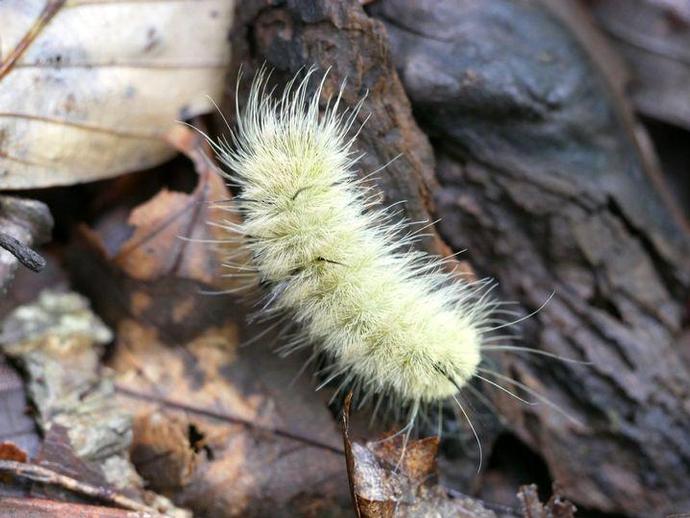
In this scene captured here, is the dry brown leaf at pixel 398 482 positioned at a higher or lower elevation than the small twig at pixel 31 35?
lower

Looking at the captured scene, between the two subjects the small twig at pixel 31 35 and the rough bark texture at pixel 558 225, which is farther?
the rough bark texture at pixel 558 225

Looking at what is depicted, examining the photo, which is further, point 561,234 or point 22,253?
point 561,234

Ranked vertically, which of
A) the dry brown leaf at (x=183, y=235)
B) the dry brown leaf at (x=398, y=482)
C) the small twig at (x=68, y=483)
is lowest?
the small twig at (x=68, y=483)

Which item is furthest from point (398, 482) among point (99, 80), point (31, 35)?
Result: point (31, 35)

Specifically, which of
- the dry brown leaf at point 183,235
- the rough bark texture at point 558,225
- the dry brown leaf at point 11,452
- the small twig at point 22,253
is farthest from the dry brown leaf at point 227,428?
the rough bark texture at point 558,225

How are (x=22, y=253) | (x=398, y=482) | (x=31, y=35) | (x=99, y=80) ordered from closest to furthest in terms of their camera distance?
(x=22, y=253) < (x=398, y=482) < (x=31, y=35) < (x=99, y=80)

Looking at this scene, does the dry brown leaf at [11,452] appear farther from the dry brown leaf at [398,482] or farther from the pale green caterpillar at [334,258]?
the dry brown leaf at [398,482]

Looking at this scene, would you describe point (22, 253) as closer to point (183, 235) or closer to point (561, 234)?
point (183, 235)
